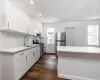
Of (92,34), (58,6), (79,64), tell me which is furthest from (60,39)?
(79,64)

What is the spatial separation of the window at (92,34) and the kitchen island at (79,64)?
3.85m

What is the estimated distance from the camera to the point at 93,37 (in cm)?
579

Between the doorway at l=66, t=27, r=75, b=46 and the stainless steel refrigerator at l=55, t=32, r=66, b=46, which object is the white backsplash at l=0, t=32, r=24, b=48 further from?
the doorway at l=66, t=27, r=75, b=46

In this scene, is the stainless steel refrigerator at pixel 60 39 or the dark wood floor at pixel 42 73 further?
the stainless steel refrigerator at pixel 60 39

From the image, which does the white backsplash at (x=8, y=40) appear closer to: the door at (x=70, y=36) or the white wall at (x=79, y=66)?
the white wall at (x=79, y=66)

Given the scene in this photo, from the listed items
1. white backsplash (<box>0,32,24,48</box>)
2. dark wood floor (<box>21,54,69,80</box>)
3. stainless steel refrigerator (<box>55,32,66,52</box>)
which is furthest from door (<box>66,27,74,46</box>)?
white backsplash (<box>0,32,24,48</box>)

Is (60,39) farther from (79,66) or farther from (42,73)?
(79,66)

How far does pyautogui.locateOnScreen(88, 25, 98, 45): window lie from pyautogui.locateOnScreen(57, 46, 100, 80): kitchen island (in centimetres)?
385

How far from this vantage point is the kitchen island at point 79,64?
90.6 inches

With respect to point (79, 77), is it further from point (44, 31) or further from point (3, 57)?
point (44, 31)

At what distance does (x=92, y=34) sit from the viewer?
580 cm

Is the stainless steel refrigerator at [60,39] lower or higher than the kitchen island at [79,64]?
higher

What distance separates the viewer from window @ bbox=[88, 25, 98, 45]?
5.74m

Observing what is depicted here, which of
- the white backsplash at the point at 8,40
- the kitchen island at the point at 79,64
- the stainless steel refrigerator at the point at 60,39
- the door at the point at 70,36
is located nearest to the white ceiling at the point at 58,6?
the white backsplash at the point at 8,40
